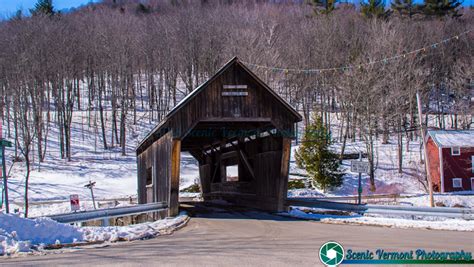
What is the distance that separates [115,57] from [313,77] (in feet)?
73.9

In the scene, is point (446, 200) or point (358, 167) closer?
point (358, 167)

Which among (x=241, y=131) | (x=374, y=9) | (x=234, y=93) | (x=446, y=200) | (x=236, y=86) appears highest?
(x=374, y=9)

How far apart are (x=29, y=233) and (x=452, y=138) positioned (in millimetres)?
42104

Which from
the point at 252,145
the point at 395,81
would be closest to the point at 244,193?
the point at 252,145

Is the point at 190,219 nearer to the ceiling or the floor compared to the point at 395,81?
nearer to the floor

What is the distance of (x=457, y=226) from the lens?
13.8m

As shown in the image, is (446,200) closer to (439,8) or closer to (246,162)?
(246,162)

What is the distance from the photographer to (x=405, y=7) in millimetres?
70312

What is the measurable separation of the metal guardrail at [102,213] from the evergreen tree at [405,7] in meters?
58.9

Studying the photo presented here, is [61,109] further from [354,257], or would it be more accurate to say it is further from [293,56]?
[354,257]

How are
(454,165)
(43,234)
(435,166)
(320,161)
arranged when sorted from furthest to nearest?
(435,166) → (454,165) → (320,161) → (43,234)

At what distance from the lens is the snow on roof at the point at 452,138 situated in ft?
147

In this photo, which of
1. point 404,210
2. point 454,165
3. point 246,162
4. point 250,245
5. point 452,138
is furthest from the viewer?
point 452,138

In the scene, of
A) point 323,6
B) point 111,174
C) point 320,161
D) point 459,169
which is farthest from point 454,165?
point 323,6
